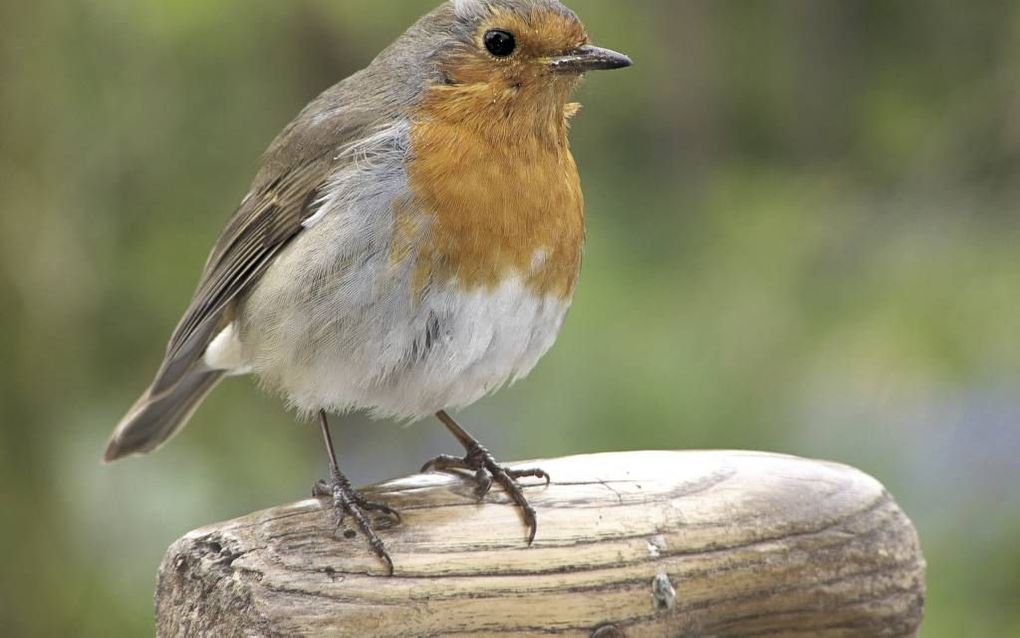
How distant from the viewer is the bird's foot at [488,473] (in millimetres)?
2635

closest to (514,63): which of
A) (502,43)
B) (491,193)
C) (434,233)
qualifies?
(502,43)

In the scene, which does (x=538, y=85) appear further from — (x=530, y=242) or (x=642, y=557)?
(x=642, y=557)

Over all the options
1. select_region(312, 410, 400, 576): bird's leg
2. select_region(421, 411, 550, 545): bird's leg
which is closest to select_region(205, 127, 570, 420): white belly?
select_region(421, 411, 550, 545): bird's leg

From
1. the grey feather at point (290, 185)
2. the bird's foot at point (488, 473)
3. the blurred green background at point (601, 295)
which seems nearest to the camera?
the bird's foot at point (488, 473)

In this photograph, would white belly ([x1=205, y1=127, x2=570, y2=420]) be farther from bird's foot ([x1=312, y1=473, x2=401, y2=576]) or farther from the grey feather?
bird's foot ([x1=312, y1=473, x2=401, y2=576])

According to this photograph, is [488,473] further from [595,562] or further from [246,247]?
[246,247]

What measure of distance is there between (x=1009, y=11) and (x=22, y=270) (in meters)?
2.97

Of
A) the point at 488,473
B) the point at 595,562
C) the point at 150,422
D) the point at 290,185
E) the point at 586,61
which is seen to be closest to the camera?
the point at 595,562

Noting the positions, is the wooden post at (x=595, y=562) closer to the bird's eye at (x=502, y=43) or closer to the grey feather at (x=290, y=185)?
the grey feather at (x=290, y=185)

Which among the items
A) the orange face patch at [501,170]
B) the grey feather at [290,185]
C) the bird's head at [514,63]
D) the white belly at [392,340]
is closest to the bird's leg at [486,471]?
the white belly at [392,340]

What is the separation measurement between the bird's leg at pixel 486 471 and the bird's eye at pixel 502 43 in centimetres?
84

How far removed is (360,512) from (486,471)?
411 mm

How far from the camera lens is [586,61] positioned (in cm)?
304

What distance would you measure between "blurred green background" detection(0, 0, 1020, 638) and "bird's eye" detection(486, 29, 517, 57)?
1267mm
